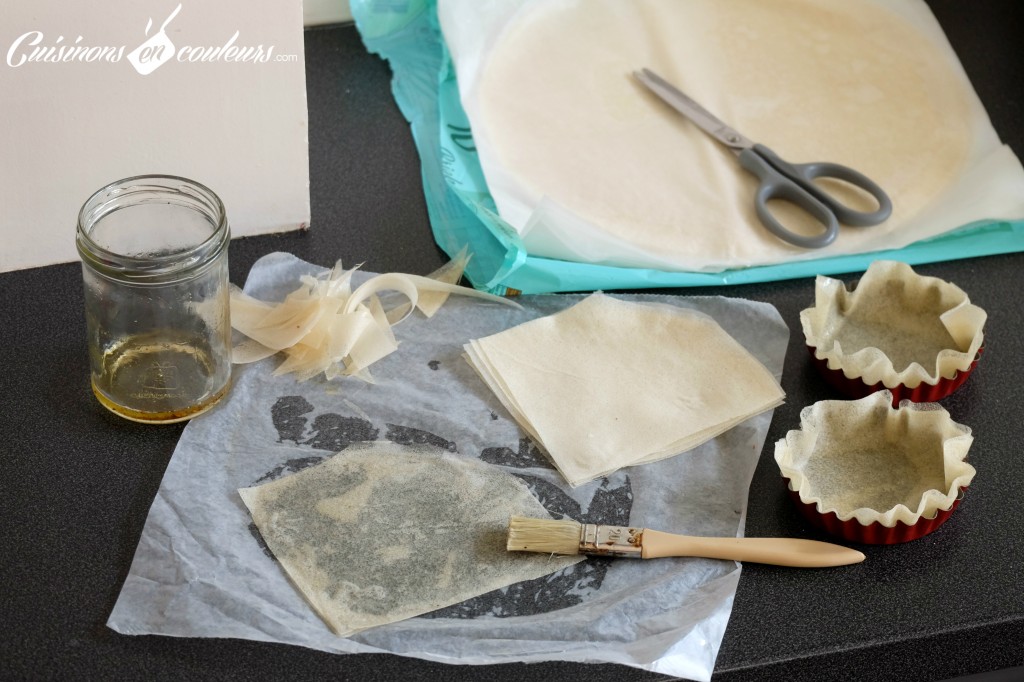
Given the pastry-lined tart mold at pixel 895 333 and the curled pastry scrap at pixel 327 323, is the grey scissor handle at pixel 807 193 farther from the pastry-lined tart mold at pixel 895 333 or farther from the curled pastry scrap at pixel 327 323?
the curled pastry scrap at pixel 327 323

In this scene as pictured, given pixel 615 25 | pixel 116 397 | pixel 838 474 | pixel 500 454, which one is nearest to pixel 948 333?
pixel 838 474

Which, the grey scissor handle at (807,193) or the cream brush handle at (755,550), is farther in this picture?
the grey scissor handle at (807,193)

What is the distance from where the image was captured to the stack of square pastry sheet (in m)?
0.81

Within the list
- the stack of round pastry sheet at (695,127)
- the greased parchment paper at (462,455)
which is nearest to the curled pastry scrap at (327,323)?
the greased parchment paper at (462,455)

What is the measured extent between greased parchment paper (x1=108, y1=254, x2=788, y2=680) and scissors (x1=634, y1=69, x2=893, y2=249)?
0.29ft

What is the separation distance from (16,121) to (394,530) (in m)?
0.39

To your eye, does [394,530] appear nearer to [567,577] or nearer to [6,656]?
[567,577]

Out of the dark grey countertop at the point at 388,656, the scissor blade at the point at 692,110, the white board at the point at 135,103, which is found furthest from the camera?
the scissor blade at the point at 692,110

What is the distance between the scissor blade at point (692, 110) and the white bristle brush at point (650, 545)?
41 centimetres

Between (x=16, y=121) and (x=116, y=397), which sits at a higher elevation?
Answer: (x=16, y=121)

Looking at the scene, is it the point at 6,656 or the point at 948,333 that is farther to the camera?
the point at 948,333

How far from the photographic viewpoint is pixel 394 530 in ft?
2.44

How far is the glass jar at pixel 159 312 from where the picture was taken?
77 centimetres

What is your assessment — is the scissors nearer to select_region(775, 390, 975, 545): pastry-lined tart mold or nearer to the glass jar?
select_region(775, 390, 975, 545): pastry-lined tart mold
